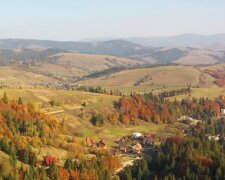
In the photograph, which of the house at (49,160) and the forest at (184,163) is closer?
the forest at (184,163)

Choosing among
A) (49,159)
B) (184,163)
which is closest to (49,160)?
(49,159)

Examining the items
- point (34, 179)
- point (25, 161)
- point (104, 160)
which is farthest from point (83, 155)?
point (34, 179)

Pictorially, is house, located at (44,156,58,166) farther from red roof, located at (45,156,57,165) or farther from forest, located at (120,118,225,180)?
forest, located at (120,118,225,180)

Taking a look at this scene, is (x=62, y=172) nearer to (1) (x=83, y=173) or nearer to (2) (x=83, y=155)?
(1) (x=83, y=173)

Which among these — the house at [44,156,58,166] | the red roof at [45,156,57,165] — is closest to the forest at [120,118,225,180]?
the house at [44,156,58,166]

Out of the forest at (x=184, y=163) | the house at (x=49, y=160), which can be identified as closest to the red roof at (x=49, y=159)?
the house at (x=49, y=160)

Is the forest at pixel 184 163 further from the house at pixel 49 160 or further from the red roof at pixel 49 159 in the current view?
the red roof at pixel 49 159

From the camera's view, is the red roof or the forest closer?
the forest

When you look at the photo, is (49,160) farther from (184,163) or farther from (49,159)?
(184,163)

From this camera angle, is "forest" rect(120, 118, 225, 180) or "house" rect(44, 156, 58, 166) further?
"house" rect(44, 156, 58, 166)

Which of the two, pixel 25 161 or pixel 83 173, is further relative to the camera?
pixel 25 161

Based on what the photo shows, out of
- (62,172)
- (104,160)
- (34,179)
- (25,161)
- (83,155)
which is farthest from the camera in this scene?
(83,155)
